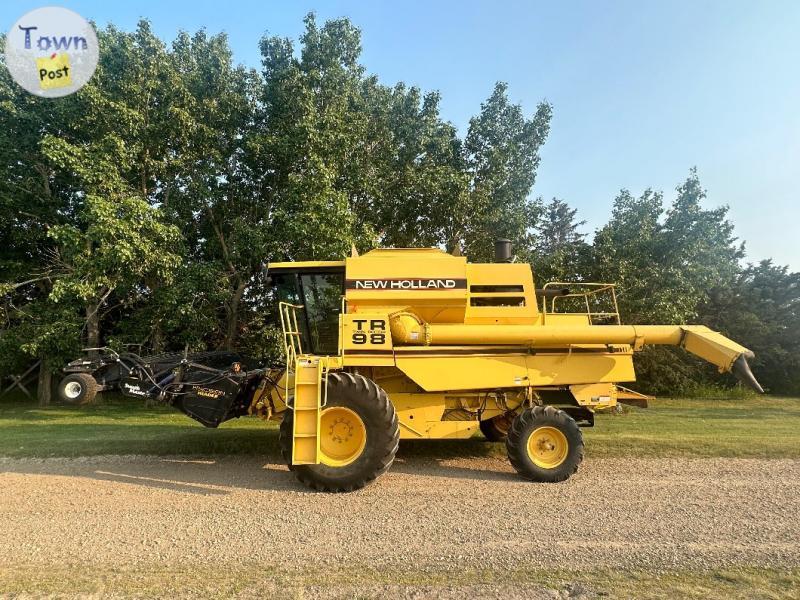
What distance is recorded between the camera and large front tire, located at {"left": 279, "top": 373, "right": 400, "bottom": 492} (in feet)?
20.6

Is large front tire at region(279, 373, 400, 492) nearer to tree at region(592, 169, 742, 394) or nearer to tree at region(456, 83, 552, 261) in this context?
tree at region(456, 83, 552, 261)

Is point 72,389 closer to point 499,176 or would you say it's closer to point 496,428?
point 496,428

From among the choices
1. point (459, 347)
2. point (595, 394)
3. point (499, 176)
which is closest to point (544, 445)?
point (595, 394)

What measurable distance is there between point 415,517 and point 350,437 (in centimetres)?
164

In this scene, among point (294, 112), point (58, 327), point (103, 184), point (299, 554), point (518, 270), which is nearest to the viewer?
point (299, 554)

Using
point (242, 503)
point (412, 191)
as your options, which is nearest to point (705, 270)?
point (412, 191)

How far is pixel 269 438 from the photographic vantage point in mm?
9039

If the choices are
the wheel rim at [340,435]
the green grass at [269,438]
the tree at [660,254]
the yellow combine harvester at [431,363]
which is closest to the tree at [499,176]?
the tree at [660,254]

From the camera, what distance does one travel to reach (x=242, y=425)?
10969mm

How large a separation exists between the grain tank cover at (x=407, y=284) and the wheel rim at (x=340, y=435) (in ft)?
4.75

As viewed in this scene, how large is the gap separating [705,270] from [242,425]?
47.9ft

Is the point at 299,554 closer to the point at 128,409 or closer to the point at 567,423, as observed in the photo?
the point at 567,423

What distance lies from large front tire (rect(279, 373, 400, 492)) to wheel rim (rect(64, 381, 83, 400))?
3.02 meters

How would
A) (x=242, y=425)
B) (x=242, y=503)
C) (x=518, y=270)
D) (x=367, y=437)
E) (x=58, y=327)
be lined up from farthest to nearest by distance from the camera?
1. (x=58, y=327)
2. (x=242, y=425)
3. (x=518, y=270)
4. (x=367, y=437)
5. (x=242, y=503)
